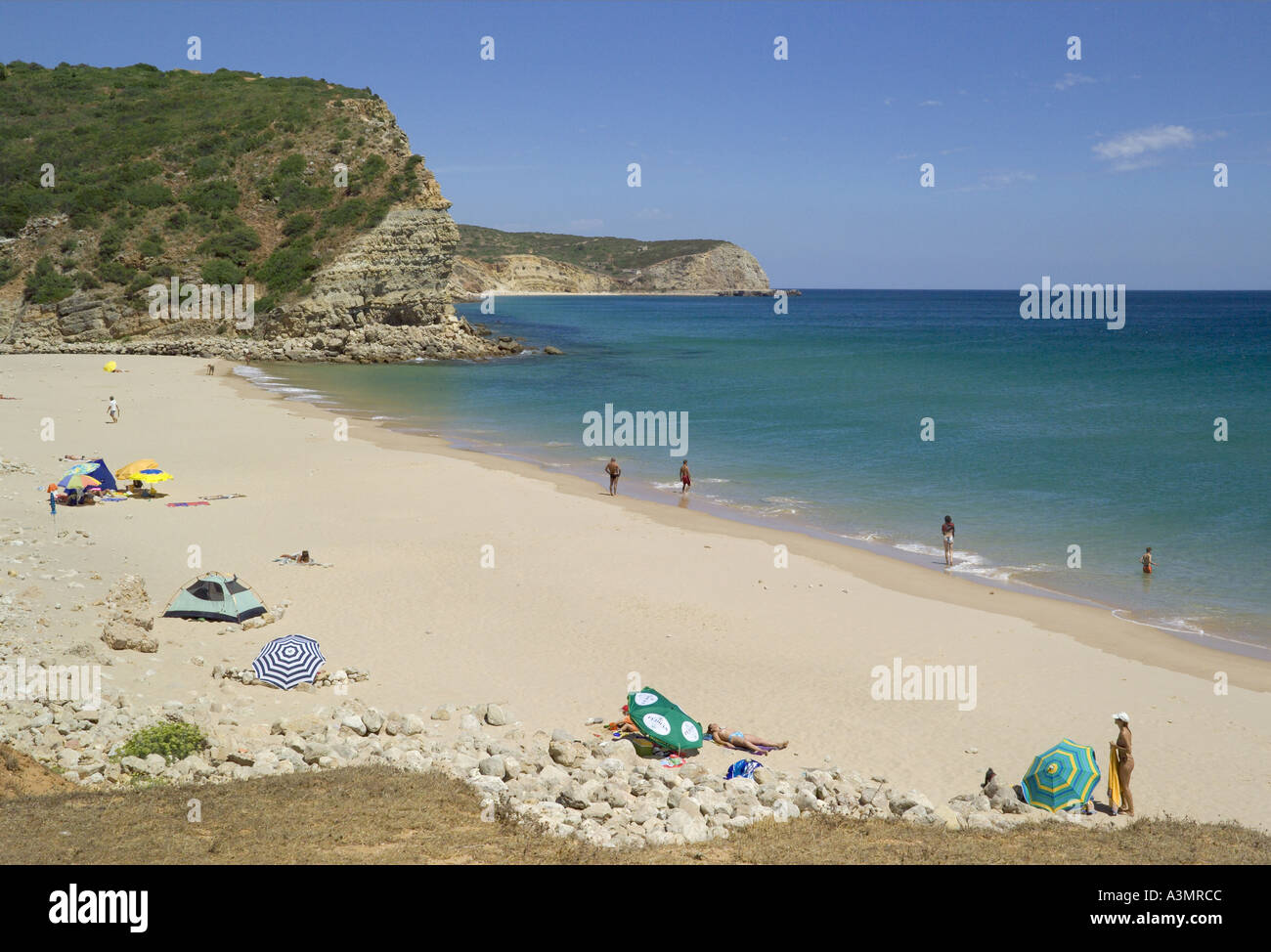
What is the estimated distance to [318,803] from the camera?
7.61 meters

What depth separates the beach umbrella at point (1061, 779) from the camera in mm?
9500

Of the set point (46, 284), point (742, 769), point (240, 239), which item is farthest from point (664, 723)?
point (46, 284)

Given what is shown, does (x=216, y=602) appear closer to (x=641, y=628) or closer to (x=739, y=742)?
(x=641, y=628)

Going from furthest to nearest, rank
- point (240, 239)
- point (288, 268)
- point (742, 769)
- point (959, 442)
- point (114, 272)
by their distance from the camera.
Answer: point (240, 239)
point (288, 268)
point (114, 272)
point (959, 442)
point (742, 769)

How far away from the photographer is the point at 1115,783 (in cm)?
983

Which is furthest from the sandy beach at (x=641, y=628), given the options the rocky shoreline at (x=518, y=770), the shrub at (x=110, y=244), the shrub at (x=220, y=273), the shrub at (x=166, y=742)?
the shrub at (x=110, y=244)

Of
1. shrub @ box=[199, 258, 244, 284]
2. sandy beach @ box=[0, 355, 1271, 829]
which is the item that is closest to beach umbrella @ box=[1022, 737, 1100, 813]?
sandy beach @ box=[0, 355, 1271, 829]

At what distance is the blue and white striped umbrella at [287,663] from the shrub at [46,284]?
56.3m

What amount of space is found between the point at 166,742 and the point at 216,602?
4.70 meters

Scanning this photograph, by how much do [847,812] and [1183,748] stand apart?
530cm

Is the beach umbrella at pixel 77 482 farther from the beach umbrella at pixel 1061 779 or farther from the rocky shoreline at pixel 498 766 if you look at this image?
the beach umbrella at pixel 1061 779

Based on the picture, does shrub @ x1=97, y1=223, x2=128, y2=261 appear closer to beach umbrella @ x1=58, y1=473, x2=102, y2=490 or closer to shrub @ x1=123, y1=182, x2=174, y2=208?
shrub @ x1=123, y1=182, x2=174, y2=208

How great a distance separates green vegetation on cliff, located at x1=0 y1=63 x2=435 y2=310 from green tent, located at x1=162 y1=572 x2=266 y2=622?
1994 inches
